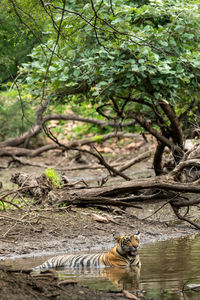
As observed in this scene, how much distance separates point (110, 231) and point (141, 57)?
349 centimetres

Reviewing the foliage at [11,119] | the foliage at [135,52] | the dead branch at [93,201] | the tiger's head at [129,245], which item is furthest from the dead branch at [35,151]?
the tiger's head at [129,245]

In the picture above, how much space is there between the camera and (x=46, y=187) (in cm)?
1088

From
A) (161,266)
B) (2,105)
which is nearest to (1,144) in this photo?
(2,105)

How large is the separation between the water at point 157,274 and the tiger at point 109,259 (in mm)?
160

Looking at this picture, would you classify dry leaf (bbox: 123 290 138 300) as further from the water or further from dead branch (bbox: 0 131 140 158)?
dead branch (bbox: 0 131 140 158)

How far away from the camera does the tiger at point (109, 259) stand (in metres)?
7.34

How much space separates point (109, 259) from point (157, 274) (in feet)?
3.51

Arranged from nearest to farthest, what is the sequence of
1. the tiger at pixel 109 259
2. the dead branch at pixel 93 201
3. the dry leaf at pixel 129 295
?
the dry leaf at pixel 129 295 < the tiger at pixel 109 259 < the dead branch at pixel 93 201

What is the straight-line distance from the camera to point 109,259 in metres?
7.49

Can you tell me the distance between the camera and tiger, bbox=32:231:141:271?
7.34 meters

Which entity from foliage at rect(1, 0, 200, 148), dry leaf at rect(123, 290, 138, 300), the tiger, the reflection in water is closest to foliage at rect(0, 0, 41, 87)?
foliage at rect(1, 0, 200, 148)

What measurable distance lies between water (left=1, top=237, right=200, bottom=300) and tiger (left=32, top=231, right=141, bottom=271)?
160 millimetres

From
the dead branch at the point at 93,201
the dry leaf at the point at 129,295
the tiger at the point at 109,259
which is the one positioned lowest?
the dry leaf at the point at 129,295

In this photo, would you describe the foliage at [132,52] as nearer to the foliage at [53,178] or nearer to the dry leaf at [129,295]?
the foliage at [53,178]
